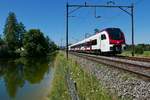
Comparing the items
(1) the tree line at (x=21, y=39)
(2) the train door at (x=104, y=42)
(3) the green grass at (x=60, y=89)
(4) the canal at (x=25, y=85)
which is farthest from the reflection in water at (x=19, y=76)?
(1) the tree line at (x=21, y=39)

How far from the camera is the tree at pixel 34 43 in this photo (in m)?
121

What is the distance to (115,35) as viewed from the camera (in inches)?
1281

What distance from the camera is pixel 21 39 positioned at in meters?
133

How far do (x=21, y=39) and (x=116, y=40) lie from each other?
10415 cm

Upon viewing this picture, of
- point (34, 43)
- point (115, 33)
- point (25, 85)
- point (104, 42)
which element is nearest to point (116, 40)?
point (115, 33)

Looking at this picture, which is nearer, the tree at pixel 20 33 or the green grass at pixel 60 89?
the green grass at pixel 60 89

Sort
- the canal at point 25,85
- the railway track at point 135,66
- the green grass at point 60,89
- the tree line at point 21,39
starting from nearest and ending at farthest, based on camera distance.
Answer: the railway track at point 135,66
the green grass at point 60,89
the canal at point 25,85
the tree line at point 21,39

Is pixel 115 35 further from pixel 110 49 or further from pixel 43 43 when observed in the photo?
pixel 43 43

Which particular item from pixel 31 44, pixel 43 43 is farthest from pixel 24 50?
pixel 43 43

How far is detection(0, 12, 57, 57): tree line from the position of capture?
120562 millimetres

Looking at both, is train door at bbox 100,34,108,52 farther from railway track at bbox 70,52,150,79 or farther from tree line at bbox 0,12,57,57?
tree line at bbox 0,12,57,57

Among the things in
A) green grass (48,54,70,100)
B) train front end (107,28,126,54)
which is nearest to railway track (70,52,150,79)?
green grass (48,54,70,100)

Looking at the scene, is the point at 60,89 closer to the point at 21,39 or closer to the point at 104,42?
the point at 104,42

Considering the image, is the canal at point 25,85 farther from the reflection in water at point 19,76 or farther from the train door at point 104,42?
the train door at point 104,42
